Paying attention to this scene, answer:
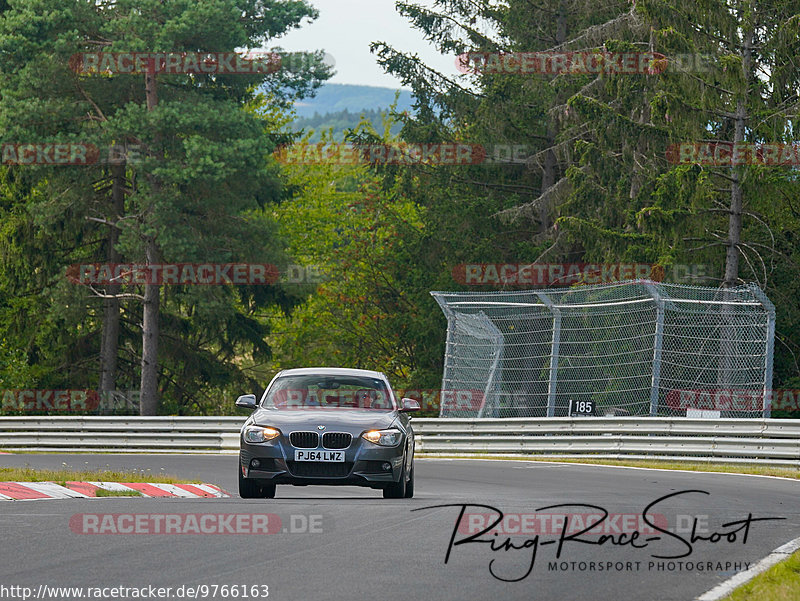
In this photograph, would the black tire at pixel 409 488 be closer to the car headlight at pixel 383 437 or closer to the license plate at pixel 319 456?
the car headlight at pixel 383 437

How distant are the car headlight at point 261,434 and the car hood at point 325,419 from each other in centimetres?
5

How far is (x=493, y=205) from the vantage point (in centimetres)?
4588

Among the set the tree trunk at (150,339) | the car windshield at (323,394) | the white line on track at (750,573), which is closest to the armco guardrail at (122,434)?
the tree trunk at (150,339)

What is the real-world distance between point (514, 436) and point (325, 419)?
14.3 meters

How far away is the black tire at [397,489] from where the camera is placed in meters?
13.8

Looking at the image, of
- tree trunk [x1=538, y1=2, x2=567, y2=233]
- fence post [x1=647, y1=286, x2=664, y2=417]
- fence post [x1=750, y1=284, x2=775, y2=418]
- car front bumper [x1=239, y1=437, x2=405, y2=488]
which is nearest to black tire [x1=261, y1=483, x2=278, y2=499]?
car front bumper [x1=239, y1=437, x2=405, y2=488]

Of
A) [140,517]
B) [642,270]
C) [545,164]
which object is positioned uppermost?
[545,164]

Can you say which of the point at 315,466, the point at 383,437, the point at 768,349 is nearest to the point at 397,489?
the point at 383,437

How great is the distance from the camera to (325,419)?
1353cm

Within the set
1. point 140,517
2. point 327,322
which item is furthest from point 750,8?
point 327,322

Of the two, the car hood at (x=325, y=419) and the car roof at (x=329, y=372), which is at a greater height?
the car roof at (x=329, y=372)

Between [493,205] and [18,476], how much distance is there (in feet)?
100

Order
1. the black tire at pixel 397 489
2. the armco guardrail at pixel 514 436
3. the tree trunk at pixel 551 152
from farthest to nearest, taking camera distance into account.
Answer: the tree trunk at pixel 551 152, the armco guardrail at pixel 514 436, the black tire at pixel 397 489

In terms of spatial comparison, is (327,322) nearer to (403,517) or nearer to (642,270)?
(642,270)
